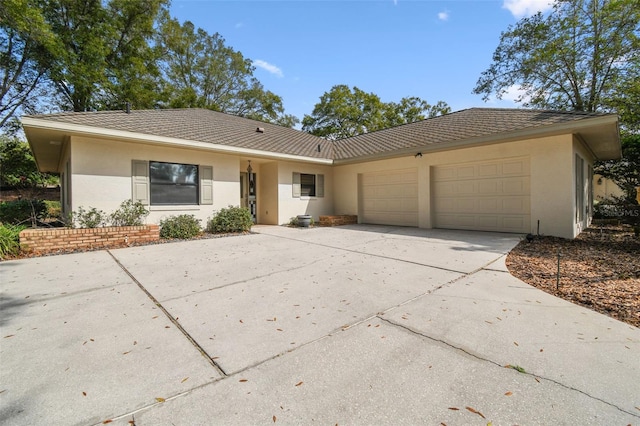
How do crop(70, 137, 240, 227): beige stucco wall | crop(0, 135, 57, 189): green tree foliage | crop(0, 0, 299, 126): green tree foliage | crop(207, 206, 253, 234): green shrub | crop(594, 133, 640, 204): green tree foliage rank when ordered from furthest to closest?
crop(0, 135, 57, 189): green tree foliage < crop(0, 0, 299, 126): green tree foliage < crop(594, 133, 640, 204): green tree foliage < crop(207, 206, 253, 234): green shrub < crop(70, 137, 240, 227): beige stucco wall

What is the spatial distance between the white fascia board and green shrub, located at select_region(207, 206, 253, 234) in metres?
2.13

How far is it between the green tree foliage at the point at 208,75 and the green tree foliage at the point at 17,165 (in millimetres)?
9839

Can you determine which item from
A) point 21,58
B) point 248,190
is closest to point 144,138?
point 248,190

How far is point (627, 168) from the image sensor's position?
482 inches

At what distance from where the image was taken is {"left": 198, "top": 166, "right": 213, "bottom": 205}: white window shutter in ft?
32.4

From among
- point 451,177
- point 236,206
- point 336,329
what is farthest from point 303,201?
point 336,329

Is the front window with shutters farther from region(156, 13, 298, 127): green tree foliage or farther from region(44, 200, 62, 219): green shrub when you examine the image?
region(156, 13, 298, 127): green tree foliage

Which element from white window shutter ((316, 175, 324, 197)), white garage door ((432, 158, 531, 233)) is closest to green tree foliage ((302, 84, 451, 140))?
white window shutter ((316, 175, 324, 197))

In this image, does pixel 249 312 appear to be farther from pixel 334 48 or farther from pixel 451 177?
pixel 334 48

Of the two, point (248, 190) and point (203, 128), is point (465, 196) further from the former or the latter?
point (203, 128)

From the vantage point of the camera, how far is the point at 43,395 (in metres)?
1.91

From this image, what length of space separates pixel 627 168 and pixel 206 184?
684 inches

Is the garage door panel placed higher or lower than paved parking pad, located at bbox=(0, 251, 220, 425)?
higher

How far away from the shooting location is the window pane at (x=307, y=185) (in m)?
12.9
